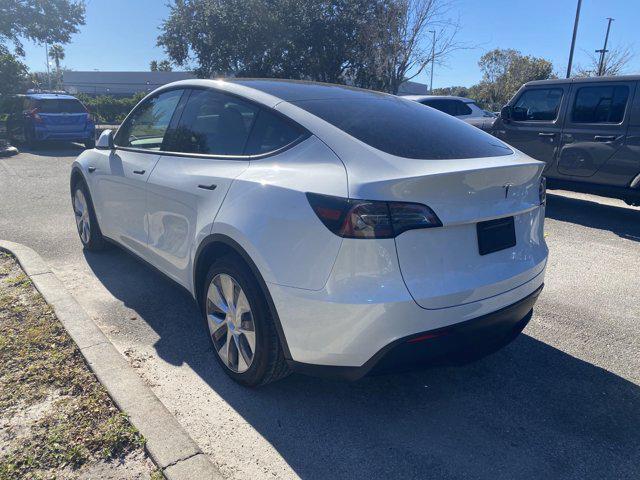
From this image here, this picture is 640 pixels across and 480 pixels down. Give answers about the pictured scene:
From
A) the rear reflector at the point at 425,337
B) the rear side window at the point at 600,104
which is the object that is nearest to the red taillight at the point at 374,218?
the rear reflector at the point at 425,337

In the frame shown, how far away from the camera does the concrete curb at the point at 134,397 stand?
8.00ft

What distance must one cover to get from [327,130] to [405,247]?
814 millimetres

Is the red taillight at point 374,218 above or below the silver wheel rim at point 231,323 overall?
above

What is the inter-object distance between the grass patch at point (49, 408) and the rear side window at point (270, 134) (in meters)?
1.60

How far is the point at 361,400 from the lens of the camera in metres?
3.06

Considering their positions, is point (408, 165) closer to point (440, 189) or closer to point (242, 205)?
point (440, 189)

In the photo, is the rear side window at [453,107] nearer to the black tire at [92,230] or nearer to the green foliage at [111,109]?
the black tire at [92,230]

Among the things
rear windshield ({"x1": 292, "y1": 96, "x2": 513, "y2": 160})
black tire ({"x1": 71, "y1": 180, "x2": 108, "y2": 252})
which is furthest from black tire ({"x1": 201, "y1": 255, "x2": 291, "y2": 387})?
black tire ({"x1": 71, "y1": 180, "x2": 108, "y2": 252})

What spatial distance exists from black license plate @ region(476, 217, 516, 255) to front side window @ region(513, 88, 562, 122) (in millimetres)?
5965

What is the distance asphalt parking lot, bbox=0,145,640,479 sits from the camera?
8.38 ft

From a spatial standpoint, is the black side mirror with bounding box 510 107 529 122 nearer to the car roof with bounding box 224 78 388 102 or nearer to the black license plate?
the car roof with bounding box 224 78 388 102

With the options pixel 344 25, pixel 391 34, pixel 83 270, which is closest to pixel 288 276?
Answer: pixel 83 270

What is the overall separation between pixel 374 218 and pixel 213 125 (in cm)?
162

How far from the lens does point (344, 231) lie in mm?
2393
